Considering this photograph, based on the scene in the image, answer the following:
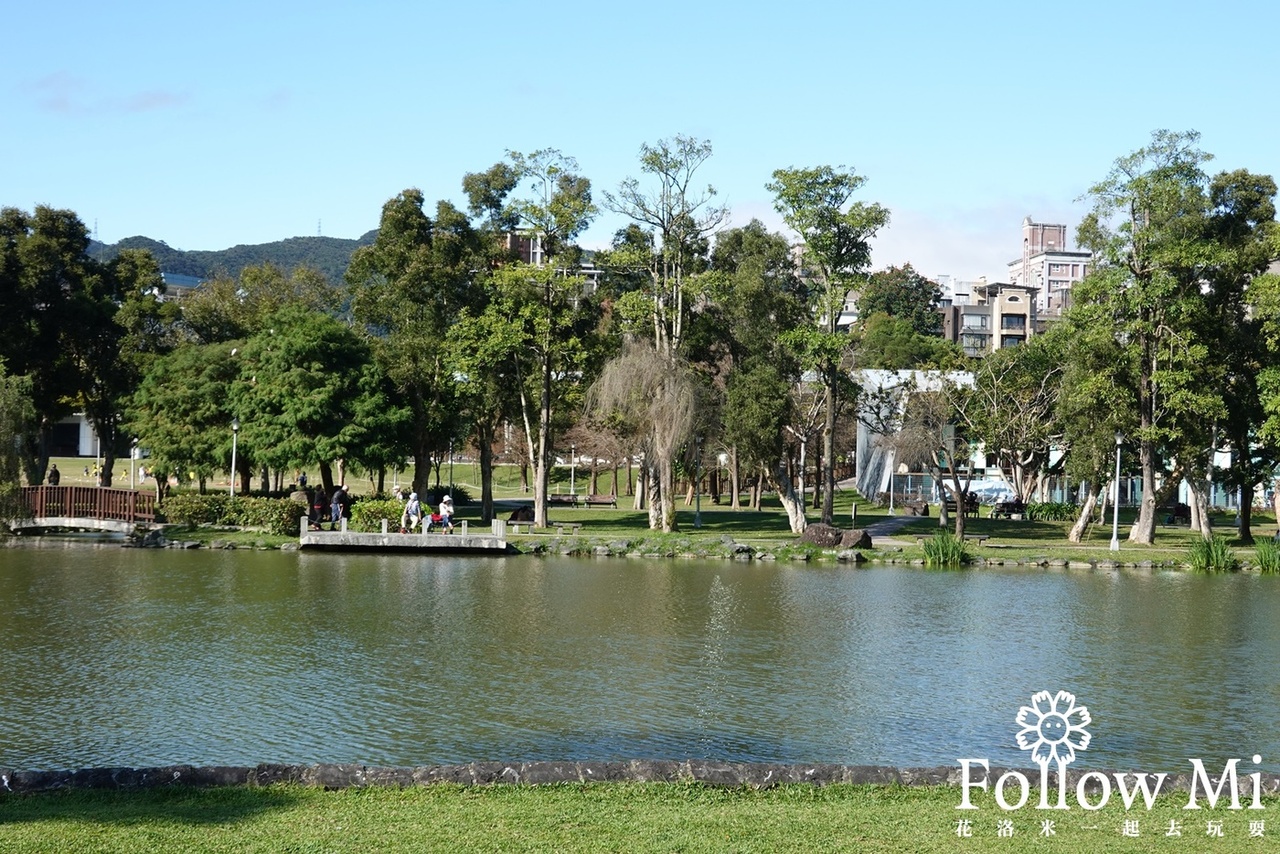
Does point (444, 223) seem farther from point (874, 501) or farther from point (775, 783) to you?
point (775, 783)

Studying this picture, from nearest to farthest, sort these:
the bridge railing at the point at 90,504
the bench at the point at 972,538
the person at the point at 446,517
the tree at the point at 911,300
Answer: the person at the point at 446,517 < the bridge railing at the point at 90,504 < the bench at the point at 972,538 < the tree at the point at 911,300

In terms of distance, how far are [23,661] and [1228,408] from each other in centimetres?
3850

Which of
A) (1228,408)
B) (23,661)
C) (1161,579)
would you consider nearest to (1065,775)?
(23,661)

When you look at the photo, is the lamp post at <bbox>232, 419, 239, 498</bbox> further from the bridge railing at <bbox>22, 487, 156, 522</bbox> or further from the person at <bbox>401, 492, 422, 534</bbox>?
the person at <bbox>401, 492, 422, 534</bbox>

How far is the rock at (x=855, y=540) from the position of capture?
131 feet

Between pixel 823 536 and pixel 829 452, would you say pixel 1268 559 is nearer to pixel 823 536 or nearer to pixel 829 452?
pixel 823 536

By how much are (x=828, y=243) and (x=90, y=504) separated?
26599 millimetres

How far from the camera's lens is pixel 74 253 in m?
53.7

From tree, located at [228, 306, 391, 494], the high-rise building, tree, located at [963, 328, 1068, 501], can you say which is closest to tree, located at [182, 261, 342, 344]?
tree, located at [228, 306, 391, 494]

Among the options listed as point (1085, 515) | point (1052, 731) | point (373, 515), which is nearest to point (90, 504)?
point (373, 515)

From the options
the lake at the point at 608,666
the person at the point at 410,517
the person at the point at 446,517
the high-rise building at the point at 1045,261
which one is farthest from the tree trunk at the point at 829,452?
the high-rise building at the point at 1045,261

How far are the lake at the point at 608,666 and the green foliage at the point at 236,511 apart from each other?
25.0 feet

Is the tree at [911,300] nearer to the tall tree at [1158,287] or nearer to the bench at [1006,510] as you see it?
the bench at [1006,510]

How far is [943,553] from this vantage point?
38.1 m
